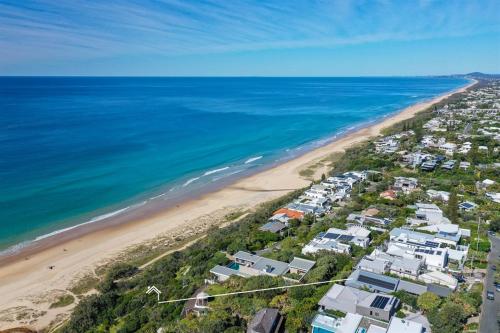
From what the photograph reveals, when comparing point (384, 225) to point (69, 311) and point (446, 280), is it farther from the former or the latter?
point (69, 311)

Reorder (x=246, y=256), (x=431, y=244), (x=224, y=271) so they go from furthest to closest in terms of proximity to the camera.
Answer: (x=431, y=244) → (x=246, y=256) → (x=224, y=271)

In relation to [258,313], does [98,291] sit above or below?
below

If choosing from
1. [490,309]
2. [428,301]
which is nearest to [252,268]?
[428,301]

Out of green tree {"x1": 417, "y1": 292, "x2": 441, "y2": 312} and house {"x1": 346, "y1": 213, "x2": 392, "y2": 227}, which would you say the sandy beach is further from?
green tree {"x1": 417, "y1": 292, "x2": 441, "y2": 312}

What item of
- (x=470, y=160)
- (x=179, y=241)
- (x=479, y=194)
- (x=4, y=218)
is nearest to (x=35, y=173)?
(x=4, y=218)

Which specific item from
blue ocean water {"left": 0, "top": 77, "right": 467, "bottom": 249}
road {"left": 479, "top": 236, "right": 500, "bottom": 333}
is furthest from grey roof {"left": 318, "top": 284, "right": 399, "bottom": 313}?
blue ocean water {"left": 0, "top": 77, "right": 467, "bottom": 249}

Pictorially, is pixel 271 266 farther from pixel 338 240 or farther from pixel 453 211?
pixel 453 211

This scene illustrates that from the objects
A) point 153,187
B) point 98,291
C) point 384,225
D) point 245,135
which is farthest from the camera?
point 245,135

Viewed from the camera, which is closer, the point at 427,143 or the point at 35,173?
the point at 35,173
